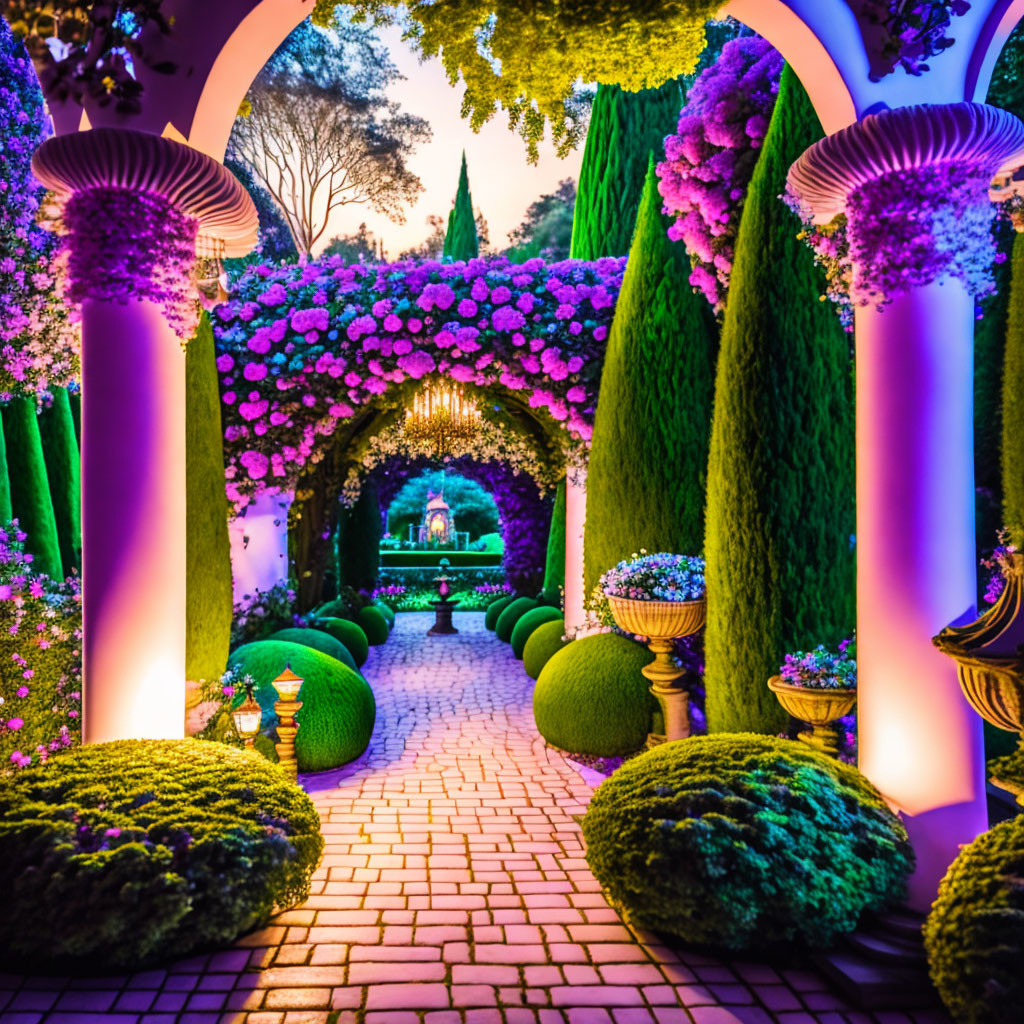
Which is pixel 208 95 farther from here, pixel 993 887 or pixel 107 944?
pixel 993 887

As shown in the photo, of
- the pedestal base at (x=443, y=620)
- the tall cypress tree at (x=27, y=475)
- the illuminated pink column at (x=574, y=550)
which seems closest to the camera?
the tall cypress tree at (x=27, y=475)

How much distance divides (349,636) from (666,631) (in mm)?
5571

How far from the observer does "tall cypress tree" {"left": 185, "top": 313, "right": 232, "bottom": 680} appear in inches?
194

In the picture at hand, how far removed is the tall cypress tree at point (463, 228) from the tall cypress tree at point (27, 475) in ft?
48.4

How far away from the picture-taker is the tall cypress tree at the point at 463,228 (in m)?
19.3

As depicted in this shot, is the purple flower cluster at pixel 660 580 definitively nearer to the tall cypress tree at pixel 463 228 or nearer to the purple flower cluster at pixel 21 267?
the purple flower cluster at pixel 21 267

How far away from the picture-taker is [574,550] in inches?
328

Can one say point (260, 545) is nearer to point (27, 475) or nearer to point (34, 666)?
point (27, 475)

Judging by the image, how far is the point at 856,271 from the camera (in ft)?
10.0

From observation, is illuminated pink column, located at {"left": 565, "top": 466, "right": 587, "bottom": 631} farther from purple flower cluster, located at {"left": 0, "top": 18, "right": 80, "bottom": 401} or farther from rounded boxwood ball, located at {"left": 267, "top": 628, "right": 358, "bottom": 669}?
purple flower cluster, located at {"left": 0, "top": 18, "right": 80, "bottom": 401}

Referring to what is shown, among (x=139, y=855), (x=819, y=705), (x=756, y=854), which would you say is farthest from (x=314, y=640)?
(x=756, y=854)

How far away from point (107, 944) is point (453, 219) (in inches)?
775

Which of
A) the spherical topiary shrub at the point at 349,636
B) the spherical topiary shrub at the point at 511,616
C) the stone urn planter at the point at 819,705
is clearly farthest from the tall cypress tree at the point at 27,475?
the spherical topiary shrub at the point at 511,616

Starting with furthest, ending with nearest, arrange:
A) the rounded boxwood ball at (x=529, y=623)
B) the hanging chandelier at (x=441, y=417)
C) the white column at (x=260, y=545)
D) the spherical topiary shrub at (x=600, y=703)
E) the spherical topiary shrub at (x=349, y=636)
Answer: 1. the rounded boxwood ball at (x=529, y=623)
2. the spherical topiary shrub at (x=349, y=636)
3. the hanging chandelier at (x=441, y=417)
4. the white column at (x=260, y=545)
5. the spherical topiary shrub at (x=600, y=703)
